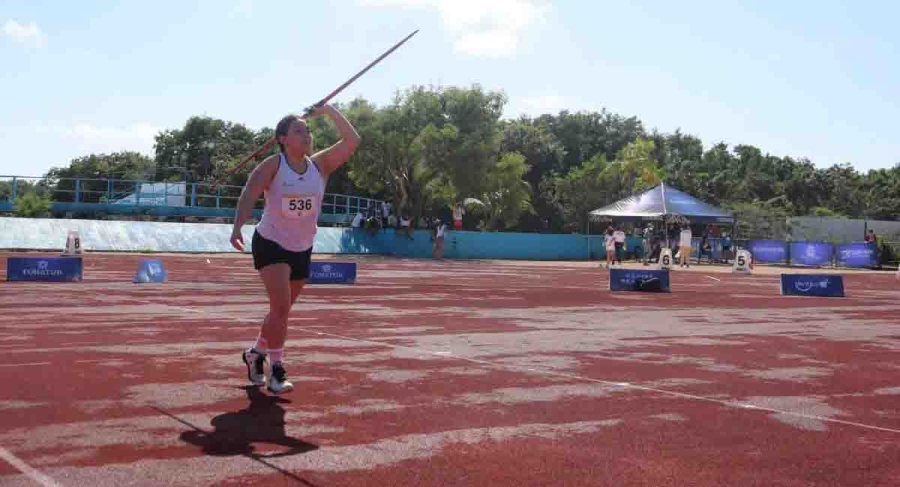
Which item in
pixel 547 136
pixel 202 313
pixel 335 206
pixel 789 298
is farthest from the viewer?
pixel 547 136

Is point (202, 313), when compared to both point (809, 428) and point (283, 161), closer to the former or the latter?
point (283, 161)

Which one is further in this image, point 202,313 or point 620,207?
point 620,207

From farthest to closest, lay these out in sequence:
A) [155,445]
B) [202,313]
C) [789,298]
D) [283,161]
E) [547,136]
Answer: [547,136]
[789,298]
[202,313]
[283,161]
[155,445]

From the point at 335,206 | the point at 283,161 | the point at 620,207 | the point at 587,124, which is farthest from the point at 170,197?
the point at 587,124

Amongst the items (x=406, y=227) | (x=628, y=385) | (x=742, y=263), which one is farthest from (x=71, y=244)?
(x=628, y=385)

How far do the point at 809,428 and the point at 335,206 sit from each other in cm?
4812

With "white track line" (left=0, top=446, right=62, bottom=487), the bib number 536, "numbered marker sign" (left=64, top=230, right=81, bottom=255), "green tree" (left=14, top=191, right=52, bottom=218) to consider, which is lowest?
"white track line" (left=0, top=446, right=62, bottom=487)

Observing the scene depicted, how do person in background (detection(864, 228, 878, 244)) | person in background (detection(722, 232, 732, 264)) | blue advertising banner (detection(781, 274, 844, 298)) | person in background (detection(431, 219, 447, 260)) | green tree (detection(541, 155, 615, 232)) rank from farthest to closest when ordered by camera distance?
green tree (detection(541, 155, 615, 232)) < person in background (detection(722, 232, 732, 264)) < person in background (detection(431, 219, 447, 260)) < person in background (detection(864, 228, 878, 244)) < blue advertising banner (detection(781, 274, 844, 298))

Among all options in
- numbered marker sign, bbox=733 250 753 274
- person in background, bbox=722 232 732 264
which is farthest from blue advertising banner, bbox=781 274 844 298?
person in background, bbox=722 232 732 264

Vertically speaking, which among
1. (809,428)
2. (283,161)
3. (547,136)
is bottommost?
(809,428)

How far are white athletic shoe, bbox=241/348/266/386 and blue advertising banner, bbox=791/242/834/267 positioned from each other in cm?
4258

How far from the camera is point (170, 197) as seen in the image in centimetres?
4622

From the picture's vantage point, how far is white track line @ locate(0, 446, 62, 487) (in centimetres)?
415

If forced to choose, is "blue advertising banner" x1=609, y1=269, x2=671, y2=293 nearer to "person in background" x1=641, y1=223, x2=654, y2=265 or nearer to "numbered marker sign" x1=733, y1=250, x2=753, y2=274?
"numbered marker sign" x1=733, y1=250, x2=753, y2=274
